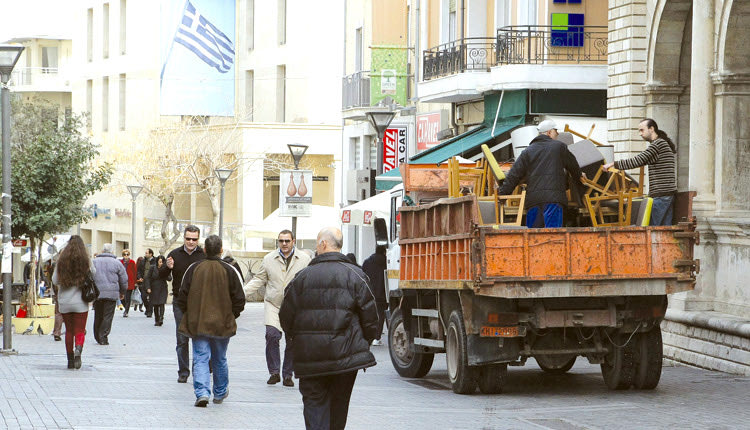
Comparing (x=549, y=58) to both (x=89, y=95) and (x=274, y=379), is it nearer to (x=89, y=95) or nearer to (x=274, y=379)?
(x=274, y=379)

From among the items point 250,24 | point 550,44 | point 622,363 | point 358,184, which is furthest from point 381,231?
point 250,24

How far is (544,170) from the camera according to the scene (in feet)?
48.1

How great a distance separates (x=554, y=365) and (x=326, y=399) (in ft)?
21.7

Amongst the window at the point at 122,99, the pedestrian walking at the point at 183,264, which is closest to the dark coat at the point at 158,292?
the pedestrian walking at the point at 183,264

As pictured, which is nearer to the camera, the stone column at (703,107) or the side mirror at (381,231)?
the stone column at (703,107)

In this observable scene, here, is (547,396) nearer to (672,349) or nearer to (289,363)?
(289,363)

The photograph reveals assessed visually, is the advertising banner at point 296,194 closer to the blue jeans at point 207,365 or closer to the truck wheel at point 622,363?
the truck wheel at point 622,363

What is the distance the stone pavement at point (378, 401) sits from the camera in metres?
12.4

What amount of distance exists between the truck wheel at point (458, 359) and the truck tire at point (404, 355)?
62.2 inches

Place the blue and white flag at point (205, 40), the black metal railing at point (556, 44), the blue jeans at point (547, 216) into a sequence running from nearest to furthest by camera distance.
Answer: the blue jeans at point (547, 216)
the black metal railing at point (556, 44)
the blue and white flag at point (205, 40)

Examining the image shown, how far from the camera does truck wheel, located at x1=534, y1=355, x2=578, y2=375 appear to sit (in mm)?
15555

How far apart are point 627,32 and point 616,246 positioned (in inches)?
303

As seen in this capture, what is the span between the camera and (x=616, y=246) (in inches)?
558

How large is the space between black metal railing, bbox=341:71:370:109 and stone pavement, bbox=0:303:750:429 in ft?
71.9
